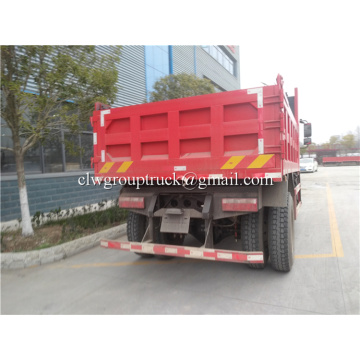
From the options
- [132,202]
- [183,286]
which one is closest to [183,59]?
[132,202]

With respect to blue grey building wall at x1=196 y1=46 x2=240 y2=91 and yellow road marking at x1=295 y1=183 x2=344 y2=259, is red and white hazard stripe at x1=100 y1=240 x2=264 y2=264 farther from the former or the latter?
blue grey building wall at x1=196 y1=46 x2=240 y2=91

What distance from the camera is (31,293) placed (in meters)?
3.60

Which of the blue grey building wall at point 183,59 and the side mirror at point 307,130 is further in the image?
the blue grey building wall at point 183,59

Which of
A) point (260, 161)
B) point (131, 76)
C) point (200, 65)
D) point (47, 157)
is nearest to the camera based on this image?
point (260, 161)

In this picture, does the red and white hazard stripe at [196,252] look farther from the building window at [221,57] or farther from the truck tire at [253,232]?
the building window at [221,57]

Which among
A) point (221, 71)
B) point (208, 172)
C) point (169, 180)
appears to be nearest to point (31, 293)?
point (169, 180)

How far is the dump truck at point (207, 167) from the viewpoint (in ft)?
10.3

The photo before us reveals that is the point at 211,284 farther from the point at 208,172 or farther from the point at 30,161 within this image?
the point at 30,161

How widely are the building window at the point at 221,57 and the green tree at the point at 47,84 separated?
1698 centimetres

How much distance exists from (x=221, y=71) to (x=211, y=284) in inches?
911

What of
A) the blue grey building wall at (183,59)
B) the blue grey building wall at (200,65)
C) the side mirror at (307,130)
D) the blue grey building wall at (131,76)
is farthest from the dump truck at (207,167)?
the blue grey building wall at (200,65)

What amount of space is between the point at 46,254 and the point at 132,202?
1929 mm

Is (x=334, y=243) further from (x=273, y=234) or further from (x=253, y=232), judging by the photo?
(x=253, y=232)

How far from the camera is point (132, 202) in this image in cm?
402
